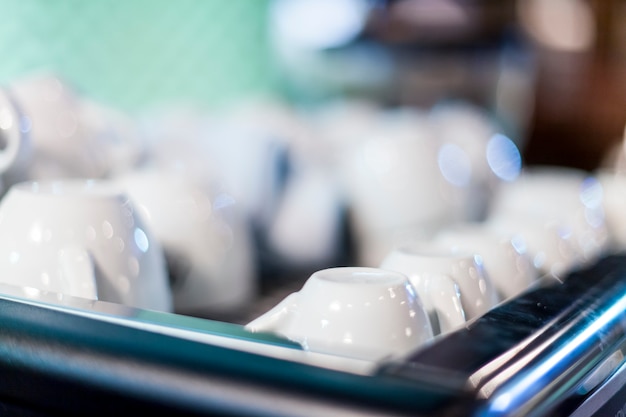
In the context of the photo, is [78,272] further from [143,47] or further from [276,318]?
[143,47]

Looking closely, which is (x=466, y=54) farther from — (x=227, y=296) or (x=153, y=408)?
(x=153, y=408)

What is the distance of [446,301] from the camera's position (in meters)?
0.38

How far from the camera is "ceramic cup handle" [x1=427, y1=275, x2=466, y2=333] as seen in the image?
0.37 m

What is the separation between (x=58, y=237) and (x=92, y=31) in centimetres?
50

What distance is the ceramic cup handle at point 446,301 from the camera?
37 cm

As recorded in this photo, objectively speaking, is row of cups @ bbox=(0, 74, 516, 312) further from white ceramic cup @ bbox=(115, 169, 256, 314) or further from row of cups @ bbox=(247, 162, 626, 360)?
row of cups @ bbox=(247, 162, 626, 360)

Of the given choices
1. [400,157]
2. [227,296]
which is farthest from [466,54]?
[227,296]

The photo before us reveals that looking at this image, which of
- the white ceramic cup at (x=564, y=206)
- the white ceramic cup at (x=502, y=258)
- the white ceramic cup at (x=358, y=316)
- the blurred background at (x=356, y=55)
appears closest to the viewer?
the white ceramic cup at (x=358, y=316)

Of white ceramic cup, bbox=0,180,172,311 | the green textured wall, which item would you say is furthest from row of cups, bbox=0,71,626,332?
the green textured wall

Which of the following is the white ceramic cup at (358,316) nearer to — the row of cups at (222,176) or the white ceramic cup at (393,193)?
the row of cups at (222,176)

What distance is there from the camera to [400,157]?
2.35ft

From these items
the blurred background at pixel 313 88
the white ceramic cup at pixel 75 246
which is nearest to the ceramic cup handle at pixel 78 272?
the white ceramic cup at pixel 75 246

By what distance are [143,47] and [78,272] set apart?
607 millimetres

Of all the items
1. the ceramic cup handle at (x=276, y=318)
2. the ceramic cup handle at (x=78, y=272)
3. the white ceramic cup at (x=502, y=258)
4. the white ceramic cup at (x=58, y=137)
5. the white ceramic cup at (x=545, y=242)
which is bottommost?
the white ceramic cup at (x=545, y=242)
